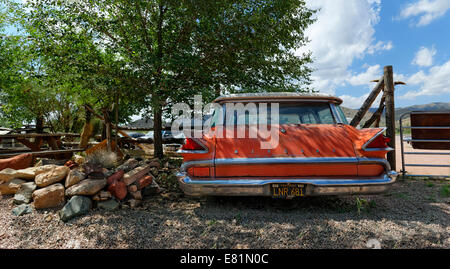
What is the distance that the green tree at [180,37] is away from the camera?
5852 mm

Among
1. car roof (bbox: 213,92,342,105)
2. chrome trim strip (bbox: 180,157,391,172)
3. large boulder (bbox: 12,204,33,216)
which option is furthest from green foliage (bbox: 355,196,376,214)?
large boulder (bbox: 12,204,33,216)

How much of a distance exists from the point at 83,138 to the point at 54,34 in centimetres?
560

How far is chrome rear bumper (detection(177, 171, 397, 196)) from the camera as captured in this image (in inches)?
122

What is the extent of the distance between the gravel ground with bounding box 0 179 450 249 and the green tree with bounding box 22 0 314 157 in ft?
10.6

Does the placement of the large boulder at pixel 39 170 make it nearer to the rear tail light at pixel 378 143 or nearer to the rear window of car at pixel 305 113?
the rear window of car at pixel 305 113

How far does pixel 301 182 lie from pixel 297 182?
2.1 inches

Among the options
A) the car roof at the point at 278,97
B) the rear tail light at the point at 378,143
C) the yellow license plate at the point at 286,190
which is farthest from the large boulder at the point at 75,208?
the rear tail light at the point at 378,143

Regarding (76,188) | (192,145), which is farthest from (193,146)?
(76,188)

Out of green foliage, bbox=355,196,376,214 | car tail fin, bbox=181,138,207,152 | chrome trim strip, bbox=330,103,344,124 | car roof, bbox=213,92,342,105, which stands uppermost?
car roof, bbox=213,92,342,105

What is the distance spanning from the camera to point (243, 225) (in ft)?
9.76

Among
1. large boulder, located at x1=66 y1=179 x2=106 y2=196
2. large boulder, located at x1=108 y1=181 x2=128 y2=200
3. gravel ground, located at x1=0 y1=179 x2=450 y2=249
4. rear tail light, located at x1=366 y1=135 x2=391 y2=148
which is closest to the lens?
gravel ground, located at x1=0 y1=179 x2=450 y2=249

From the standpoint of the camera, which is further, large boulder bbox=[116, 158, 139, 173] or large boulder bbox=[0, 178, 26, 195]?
large boulder bbox=[116, 158, 139, 173]

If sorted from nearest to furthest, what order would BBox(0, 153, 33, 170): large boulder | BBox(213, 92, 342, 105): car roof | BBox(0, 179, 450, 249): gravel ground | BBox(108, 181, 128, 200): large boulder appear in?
BBox(0, 179, 450, 249): gravel ground, BBox(213, 92, 342, 105): car roof, BBox(108, 181, 128, 200): large boulder, BBox(0, 153, 33, 170): large boulder

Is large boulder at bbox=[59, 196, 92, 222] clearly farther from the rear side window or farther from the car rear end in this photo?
the rear side window
